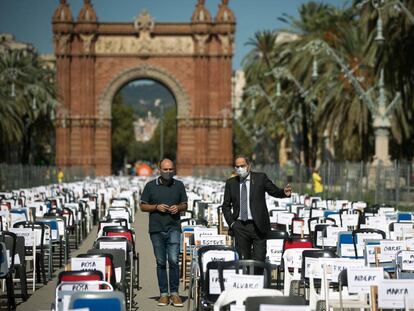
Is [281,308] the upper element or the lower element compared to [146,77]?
lower

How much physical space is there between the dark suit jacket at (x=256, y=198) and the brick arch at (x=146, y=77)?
72.2m

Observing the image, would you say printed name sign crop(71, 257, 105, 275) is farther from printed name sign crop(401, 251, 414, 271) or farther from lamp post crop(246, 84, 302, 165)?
lamp post crop(246, 84, 302, 165)

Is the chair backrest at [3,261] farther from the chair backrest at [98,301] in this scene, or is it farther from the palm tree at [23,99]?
the palm tree at [23,99]

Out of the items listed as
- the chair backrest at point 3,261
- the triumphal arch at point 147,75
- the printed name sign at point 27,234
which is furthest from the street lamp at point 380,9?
the triumphal arch at point 147,75

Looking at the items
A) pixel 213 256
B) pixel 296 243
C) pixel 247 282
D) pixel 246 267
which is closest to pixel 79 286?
pixel 247 282

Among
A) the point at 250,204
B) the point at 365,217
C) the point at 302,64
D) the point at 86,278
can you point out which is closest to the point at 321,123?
the point at 302,64

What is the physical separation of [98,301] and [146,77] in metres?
78.9

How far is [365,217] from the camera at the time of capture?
66.1 ft

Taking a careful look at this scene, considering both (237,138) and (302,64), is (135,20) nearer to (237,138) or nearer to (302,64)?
(302,64)

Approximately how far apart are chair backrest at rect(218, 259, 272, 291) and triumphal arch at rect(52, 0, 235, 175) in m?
75.0

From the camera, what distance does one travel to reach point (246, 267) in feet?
35.6

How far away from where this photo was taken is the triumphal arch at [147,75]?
283ft

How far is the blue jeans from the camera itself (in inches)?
580

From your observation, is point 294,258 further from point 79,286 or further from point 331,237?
point 79,286
